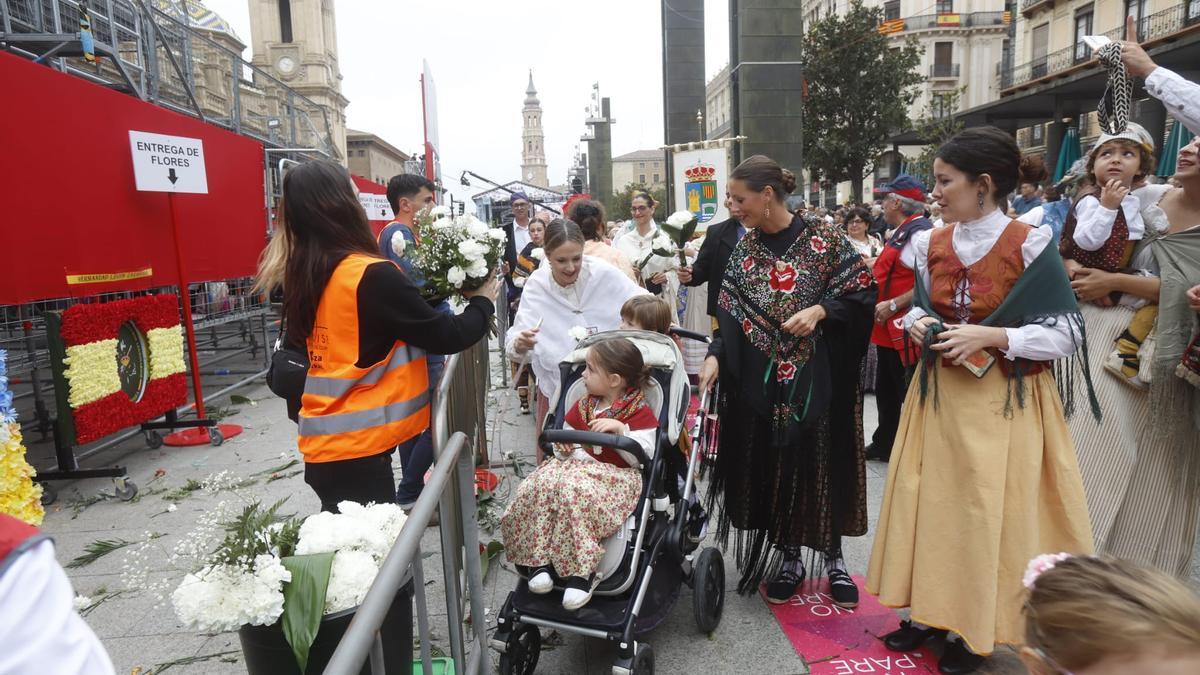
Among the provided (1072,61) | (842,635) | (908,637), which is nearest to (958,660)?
(908,637)

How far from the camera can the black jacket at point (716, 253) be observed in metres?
3.88

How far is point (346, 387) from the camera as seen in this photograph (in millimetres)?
2438

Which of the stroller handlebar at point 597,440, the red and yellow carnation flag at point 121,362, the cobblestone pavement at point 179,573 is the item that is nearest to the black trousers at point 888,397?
the cobblestone pavement at point 179,573

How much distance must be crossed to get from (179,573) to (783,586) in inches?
123

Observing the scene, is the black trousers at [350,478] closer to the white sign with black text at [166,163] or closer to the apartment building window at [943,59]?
the white sign with black text at [166,163]

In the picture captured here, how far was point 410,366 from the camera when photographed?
2574 millimetres

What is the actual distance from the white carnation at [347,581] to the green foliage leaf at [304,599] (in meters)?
0.03

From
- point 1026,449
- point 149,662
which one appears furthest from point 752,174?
point 149,662

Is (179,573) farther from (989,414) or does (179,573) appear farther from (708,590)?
(989,414)

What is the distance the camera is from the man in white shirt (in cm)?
272

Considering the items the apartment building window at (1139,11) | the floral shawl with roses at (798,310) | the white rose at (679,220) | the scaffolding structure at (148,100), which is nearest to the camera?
the floral shawl with roses at (798,310)

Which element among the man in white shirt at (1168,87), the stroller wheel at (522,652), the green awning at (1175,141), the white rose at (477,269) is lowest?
the stroller wheel at (522,652)

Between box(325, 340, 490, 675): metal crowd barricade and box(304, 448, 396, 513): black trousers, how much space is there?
11.2 inches

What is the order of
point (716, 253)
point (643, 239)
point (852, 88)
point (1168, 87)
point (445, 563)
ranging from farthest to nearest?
point (852, 88), point (643, 239), point (716, 253), point (1168, 87), point (445, 563)
